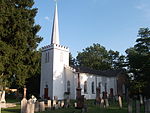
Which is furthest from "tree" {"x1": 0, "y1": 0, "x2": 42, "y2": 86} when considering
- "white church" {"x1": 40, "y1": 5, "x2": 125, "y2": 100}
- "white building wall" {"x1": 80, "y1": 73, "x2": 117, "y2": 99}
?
"white building wall" {"x1": 80, "y1": 73, "x2": 117, "y2": 99}

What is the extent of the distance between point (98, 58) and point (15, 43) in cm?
4276

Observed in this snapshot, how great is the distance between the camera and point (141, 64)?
29.9m

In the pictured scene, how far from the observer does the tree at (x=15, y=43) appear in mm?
22062

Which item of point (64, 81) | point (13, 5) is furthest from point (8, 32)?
point (64, 81)

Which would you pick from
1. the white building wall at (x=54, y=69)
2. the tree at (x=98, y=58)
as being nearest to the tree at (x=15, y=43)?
the white building wall at (x=54, y=69)

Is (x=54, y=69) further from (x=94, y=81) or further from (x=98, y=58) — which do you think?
(x=98, y=58)

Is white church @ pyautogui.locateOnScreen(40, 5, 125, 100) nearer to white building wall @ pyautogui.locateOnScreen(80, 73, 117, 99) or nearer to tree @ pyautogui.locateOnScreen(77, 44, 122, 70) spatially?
white building wall @ pyautogui.locateOnScreen(80, 73, 117, 99)

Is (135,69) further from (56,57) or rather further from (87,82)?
(56,57)

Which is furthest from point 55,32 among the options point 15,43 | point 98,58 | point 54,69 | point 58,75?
point 98,58

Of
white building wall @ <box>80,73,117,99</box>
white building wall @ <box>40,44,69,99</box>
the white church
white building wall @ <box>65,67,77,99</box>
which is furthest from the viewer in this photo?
white building wall @ <box>80,73,117,99</box>

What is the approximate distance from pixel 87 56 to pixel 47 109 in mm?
46365

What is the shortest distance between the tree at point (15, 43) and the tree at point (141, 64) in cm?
1551

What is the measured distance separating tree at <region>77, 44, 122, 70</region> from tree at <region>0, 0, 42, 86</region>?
37.7 meters

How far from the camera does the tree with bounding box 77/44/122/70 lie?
199 feet
